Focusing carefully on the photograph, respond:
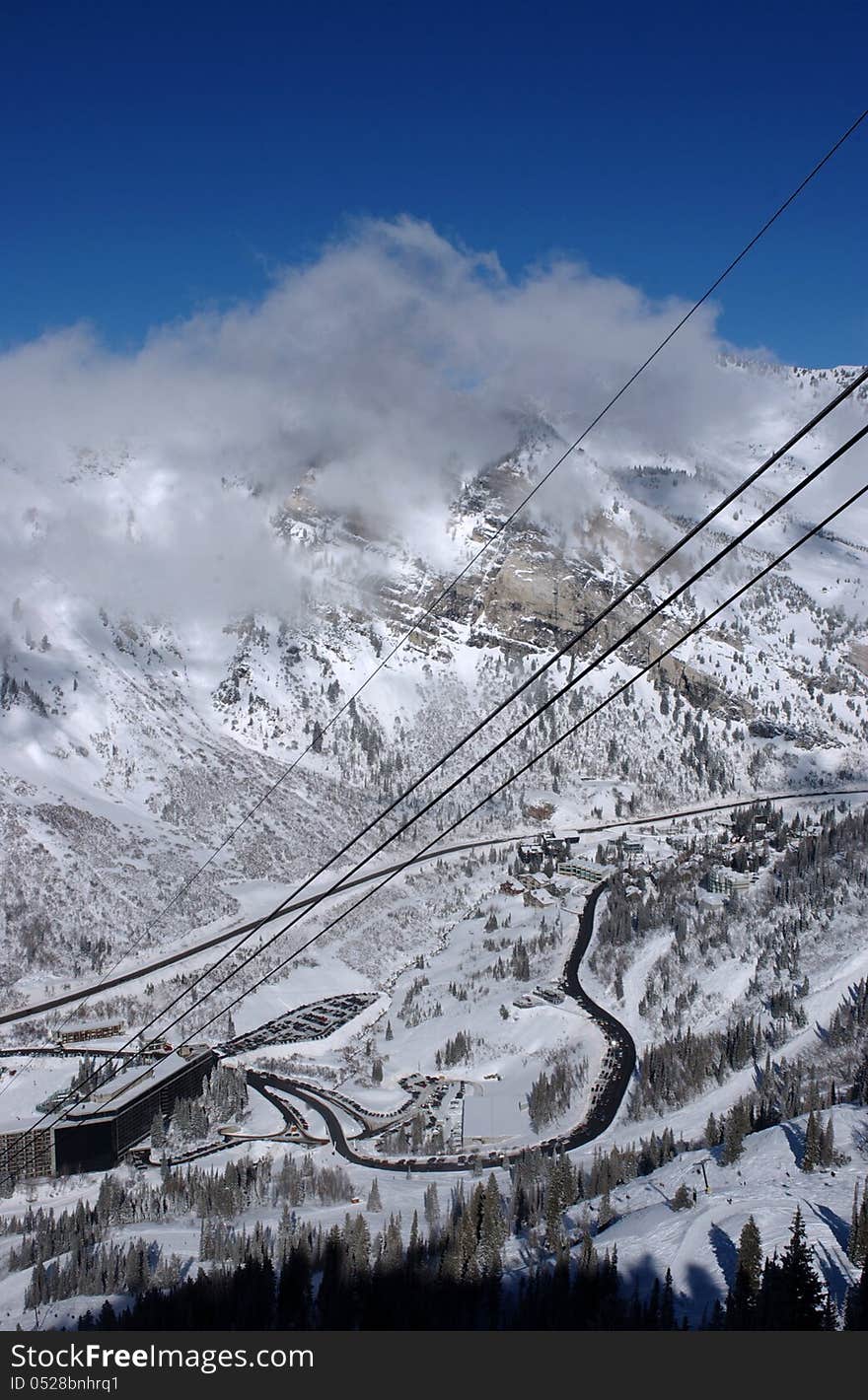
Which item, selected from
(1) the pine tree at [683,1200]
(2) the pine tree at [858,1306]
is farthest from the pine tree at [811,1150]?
(2) the pine tree at [858,1306]

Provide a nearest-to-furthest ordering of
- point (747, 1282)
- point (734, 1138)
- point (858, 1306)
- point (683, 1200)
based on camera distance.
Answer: point (858, 1306)
point (747, 1282)
point (683, 1200)
point (734, 1138)

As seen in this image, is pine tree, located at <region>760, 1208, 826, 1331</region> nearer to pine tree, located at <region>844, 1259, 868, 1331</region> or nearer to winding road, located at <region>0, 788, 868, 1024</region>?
pine tree, located at <region>844, 1259, 868, 1331</region>

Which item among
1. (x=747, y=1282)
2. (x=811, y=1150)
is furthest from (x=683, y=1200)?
(x=747, y=1282)

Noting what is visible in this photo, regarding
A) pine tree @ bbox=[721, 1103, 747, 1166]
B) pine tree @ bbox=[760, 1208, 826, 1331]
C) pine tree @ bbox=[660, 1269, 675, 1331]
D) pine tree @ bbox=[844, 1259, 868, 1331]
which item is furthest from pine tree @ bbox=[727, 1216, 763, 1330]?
pine tree @ bbox=[721, 1103, 747, 1166]

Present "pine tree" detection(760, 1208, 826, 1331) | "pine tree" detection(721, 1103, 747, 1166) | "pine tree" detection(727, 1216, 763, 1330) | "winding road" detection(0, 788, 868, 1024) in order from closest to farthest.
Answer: "pine tree" detection(760, 1208, 826, 1331)
"pine tree" detection(727, 1216, 763, 1330)
"pine tree" detection(721, 1103, 747, 1166)
"winding road" detection(0, 788, 868, 1024)

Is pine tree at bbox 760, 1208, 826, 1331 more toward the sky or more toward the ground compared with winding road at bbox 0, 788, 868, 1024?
more toward the ground

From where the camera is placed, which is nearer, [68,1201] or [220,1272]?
[220,1272]

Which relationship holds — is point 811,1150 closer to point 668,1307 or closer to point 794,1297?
point 668,1307

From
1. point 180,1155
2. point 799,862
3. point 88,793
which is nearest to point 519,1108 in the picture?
point 180,1155

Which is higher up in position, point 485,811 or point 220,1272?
point 485,811
